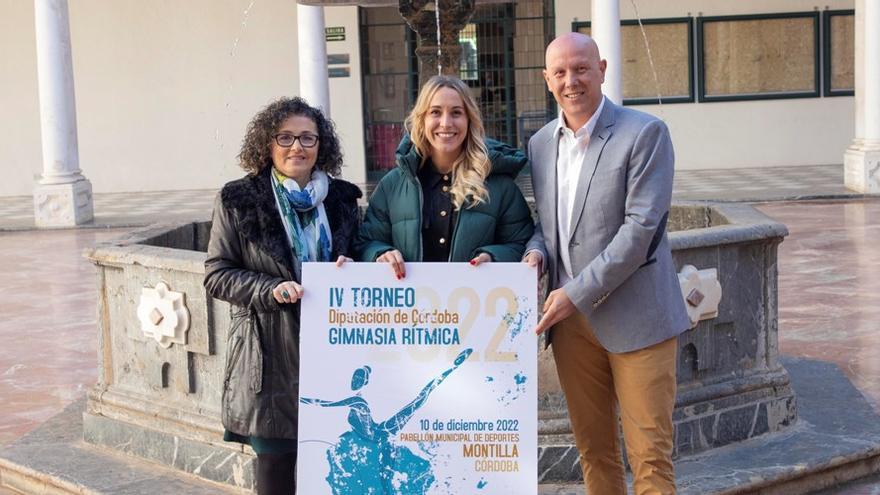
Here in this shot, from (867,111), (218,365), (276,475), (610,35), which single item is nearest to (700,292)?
(218,365)

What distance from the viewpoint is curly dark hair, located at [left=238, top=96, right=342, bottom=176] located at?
4.08 meters

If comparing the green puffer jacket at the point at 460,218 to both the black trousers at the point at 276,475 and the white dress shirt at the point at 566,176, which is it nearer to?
the white dress shirt at the point at 566,176

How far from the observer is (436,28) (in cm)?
655

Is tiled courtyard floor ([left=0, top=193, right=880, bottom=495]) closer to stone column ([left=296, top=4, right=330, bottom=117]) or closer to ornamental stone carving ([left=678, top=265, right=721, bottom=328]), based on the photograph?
ornamental stone carving ([left=678, top=265, right=721, bottom=328])

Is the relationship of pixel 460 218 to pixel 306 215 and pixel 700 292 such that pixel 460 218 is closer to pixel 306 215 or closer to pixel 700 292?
pixel 306 215

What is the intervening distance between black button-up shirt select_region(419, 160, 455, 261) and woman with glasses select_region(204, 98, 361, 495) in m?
0.25

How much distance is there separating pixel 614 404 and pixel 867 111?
1445cm

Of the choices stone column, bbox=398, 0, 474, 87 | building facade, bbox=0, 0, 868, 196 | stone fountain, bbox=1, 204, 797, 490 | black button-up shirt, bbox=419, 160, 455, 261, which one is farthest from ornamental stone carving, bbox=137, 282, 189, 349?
building facade, bbox=0, 0, 868, 196

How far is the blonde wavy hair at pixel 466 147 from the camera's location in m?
3.95

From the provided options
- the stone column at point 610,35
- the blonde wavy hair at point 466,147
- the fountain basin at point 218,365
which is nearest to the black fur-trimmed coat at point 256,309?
the blonde wavy hair at point 466,147

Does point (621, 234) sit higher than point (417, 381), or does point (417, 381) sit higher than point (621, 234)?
point (621, 234)

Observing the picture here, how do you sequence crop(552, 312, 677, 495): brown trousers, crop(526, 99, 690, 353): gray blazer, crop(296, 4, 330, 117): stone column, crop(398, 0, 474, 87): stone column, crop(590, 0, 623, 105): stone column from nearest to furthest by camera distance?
1. crop(526, 99, 690, 353): gray blazer
2. crop(552, 312, 677, 495): brown trousers
3. crop(398, 0, 474, 87): stone column
4. crop(590, 0, 623, 105): stone column
5. crop(296, 4, 330, 117): stone column

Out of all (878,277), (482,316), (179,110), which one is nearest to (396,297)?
(482,316)

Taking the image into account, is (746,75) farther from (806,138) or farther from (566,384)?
(566,384)
